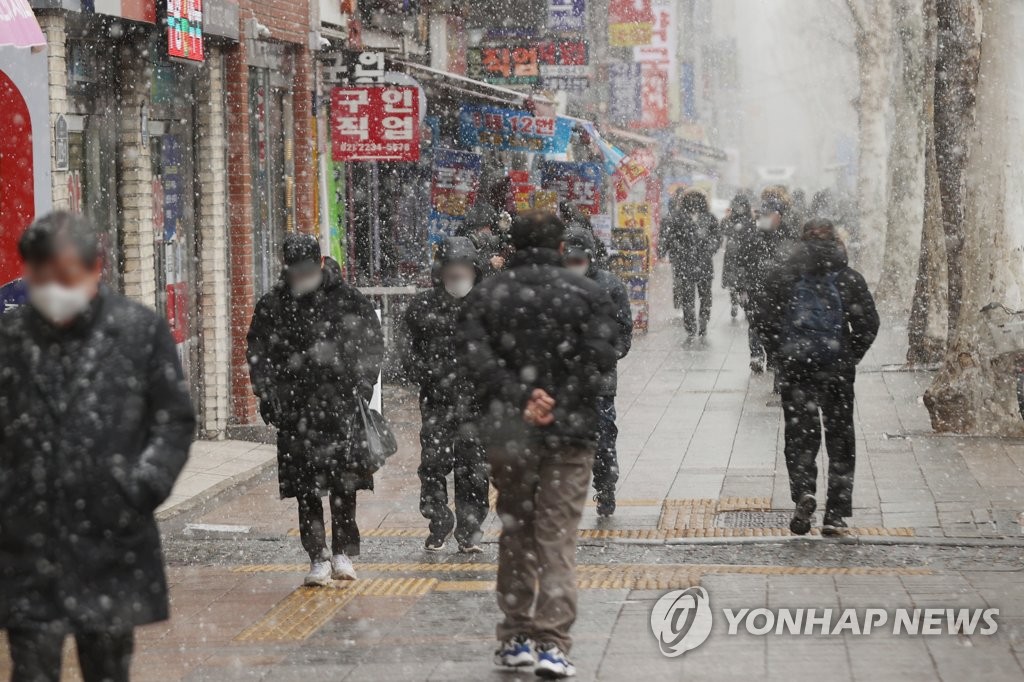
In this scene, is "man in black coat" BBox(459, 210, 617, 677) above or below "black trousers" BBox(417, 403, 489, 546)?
above

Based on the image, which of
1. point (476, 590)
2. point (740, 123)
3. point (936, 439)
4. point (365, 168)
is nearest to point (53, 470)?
point (476, 590)

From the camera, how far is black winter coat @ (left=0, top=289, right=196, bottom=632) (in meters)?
4.70

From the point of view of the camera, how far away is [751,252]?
1892cm

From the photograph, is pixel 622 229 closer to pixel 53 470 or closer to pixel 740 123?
pixel 53 470

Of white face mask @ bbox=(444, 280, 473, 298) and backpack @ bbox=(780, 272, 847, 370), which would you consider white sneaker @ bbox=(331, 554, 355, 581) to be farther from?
backpack @ bbox=(780, 272, 847, 370)

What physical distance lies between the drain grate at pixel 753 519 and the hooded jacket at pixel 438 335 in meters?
1.97

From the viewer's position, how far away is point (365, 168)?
19672 millimetres

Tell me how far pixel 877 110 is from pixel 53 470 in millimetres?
31690

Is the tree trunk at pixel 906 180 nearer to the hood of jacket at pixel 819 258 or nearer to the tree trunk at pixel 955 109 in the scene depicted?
the tree trunk at pixel 955 109

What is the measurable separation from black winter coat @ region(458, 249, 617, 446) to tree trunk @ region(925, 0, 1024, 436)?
7574 mm

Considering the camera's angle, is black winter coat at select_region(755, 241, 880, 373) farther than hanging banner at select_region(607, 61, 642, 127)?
No

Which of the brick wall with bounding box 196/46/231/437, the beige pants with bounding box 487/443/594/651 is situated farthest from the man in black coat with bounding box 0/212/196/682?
the brick wall with bounding box 196/46/231/437

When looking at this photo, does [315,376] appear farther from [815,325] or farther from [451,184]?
[451,184]

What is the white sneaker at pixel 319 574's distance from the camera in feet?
27.3
